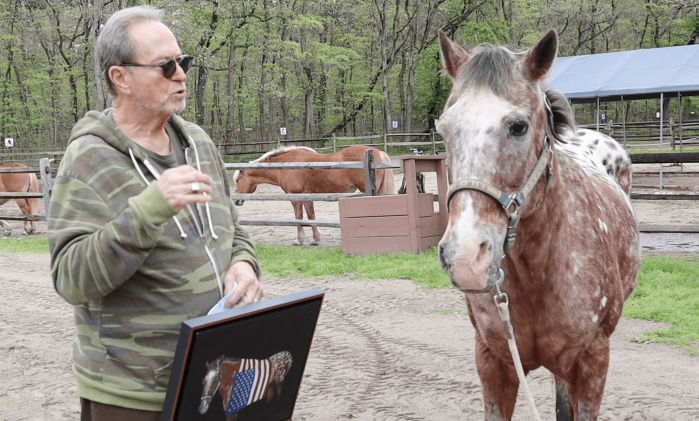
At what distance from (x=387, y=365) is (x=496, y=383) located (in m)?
1.86

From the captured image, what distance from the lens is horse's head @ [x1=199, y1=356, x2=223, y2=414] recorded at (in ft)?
4.86

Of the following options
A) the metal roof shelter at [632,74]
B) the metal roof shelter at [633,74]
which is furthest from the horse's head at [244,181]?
the metal roof shelter at [633,74]

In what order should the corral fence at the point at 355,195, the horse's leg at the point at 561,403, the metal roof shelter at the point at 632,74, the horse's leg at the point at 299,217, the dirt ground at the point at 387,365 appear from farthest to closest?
the metal roof shelter at the point at 632,74 < the horse's leg at the point at 299,217 < the corral fence at the point at 355,195 < the dirt ground at the point at 387,365 < the horse's leg at the point at 561,403

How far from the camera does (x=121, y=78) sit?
5.36ft

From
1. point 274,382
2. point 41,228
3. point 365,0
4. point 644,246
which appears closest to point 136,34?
point 274,382

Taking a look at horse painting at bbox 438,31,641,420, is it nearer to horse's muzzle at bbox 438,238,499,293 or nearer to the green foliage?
horse's muzzle at bbox 438,238,499,293

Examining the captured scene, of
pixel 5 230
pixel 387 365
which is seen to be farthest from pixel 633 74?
pixel 5 230

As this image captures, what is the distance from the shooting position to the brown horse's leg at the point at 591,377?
239 cm

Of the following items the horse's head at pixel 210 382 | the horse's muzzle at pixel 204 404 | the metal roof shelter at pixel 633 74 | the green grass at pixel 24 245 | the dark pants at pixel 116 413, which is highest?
the metal roof shelter at pixel 633 74

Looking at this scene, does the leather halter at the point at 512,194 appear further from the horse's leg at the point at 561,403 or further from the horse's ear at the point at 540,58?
the horse's leg at the point at 561,403

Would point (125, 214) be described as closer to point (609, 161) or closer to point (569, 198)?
point (569, 198)

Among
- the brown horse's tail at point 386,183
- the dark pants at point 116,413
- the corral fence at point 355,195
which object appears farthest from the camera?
the brown horse's tail at point 386,183

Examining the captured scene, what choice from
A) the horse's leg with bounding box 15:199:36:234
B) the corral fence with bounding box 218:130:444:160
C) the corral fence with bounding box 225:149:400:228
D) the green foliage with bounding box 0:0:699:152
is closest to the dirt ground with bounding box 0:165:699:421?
the corral fence with bounding box 225:149:400:228

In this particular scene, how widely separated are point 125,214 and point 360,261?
6.39 metres
